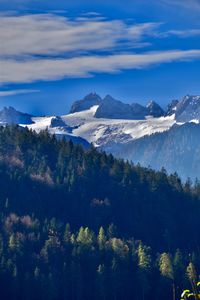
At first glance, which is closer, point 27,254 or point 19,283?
point 19,283

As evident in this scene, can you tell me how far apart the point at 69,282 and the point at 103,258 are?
16.2 metres

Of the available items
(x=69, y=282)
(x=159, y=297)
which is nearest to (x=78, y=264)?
(x=69, y=282)

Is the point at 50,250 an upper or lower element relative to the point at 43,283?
upper

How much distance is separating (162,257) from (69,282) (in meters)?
24.5

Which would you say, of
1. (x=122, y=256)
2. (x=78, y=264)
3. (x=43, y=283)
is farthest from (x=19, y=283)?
(x=122, y=256)

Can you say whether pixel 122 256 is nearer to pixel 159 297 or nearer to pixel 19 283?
pixel 159 297

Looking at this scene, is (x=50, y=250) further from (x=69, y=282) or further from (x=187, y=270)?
(x=187, y=270)

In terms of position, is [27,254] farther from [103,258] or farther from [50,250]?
[103,258]

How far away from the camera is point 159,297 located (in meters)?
190

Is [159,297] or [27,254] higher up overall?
[27,254]

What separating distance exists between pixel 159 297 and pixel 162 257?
10.6 m

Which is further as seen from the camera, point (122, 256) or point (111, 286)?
point (122, 256)

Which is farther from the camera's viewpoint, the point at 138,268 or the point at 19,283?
the point at 138,268

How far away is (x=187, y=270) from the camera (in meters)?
189
